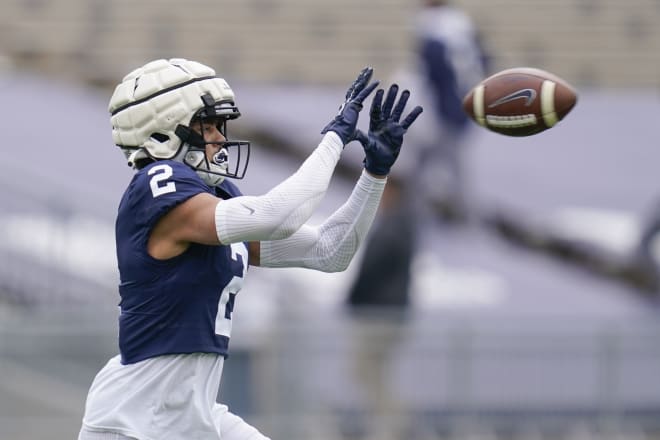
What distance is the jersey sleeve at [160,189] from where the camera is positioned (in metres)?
3.39

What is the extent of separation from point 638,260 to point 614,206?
0.60m

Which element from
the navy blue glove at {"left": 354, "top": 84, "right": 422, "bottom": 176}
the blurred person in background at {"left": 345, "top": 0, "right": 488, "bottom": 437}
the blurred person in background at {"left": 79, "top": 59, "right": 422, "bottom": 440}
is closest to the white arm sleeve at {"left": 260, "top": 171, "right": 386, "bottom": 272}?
the navy blue glove at {"left": 354, "top": 84, "right": 422, "bottom": 176}

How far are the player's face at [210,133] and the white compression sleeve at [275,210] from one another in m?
0.26

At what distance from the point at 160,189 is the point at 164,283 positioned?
0.87ft

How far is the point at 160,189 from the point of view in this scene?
3406mm

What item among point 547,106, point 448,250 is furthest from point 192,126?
point 448,250

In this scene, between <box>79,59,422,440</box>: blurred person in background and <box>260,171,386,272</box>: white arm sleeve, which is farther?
<box>260,171,386,272</box>: white arm sleeve

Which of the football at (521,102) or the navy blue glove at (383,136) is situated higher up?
the football at (521,102)

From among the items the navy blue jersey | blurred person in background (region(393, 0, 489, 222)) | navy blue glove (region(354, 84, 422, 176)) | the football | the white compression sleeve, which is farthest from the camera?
blurred person in background (region(393, 0, 489, 222))

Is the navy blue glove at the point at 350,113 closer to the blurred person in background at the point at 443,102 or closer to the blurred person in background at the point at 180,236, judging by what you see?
the blurred person in background at the point at 180,236

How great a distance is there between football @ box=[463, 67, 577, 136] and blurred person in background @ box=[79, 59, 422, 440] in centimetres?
47

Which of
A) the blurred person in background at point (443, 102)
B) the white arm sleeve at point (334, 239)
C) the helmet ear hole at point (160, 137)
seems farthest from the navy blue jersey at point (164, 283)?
the blurred person in background at point (443, 102)

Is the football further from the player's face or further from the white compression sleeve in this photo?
the player's face

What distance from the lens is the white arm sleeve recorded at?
3.83 meters
